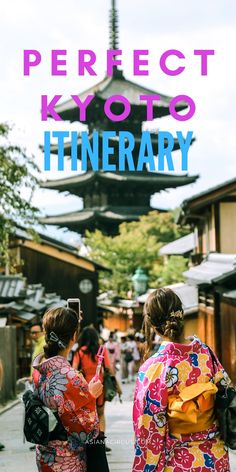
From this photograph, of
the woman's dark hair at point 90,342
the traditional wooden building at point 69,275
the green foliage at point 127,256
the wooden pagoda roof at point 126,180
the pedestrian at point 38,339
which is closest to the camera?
Result: the woman's dark hair at point 90,342

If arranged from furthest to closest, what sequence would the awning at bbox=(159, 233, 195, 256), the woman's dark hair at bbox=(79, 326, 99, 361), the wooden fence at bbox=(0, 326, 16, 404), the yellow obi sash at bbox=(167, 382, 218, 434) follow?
the awning at bbox=(159, 233, 195, 256) → the wooden fence at bbox=(0, 326, 16, 404) → the woman's dark hair at bbox=(79, 326, 99, 361) → the yellow obi sash at bbox=(167, 382, 218, 434)

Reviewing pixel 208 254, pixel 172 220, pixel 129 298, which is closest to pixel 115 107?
pixel 172 220

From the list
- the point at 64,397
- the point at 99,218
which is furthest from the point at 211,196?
the point at 99,218

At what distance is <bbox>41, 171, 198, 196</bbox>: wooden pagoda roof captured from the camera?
2253 inches

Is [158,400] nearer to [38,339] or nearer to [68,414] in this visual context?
[68,414]

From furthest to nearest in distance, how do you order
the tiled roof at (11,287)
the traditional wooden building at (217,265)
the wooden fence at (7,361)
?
the tiled roof at (11,287) → the traditional wooden building at (217,265) → the wooden fence at (7,361)

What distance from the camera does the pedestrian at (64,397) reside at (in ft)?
14.7

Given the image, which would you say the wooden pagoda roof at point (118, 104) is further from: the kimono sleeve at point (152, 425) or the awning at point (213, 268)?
the kimono sleeve at point (152, 425)

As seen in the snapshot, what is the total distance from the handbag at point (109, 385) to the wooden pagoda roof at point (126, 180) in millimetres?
47541

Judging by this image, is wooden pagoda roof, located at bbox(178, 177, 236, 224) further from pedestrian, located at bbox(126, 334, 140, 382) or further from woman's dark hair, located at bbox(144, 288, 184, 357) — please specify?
woman's dark hair, located at bbox(144, 288, 184, 357)

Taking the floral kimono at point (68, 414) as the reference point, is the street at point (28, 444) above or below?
below

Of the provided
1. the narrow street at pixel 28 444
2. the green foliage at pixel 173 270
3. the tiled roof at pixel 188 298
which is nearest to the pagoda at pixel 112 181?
the green foliage at pixel 173 270

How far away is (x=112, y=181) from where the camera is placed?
57.6 m

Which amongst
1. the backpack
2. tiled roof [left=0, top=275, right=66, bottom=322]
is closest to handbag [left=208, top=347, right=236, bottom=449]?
the backpack
